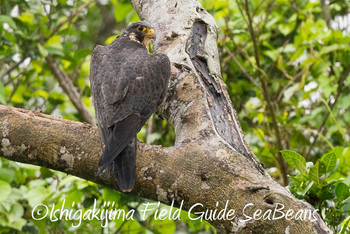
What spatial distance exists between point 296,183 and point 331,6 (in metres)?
3.52

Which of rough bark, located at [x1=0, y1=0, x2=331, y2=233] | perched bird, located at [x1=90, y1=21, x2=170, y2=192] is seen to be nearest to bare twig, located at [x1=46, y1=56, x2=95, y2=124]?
perched bird, located at [x1=90, y1=21, x2=170, y2=192]

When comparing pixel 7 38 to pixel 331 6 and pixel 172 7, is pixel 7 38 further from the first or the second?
pixel 331 6

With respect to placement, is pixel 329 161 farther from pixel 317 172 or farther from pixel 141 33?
pixel 141 33

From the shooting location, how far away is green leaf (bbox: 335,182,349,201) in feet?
7.97

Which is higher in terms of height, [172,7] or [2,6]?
[172,7]

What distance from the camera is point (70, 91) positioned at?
494 cm

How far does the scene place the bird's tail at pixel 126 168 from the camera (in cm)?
235

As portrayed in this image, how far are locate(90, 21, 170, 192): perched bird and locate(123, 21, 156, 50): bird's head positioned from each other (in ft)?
0.47

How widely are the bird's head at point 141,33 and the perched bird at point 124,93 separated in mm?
143

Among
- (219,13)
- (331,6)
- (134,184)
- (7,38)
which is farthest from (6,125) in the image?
(331,6)

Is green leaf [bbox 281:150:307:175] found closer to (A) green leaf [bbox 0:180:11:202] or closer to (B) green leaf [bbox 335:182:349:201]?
(B) green leaf [bbox 335:182:349:201]

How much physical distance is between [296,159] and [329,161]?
15 centimetres

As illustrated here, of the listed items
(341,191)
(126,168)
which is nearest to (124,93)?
(126,168)

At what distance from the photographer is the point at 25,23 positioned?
192 inches
